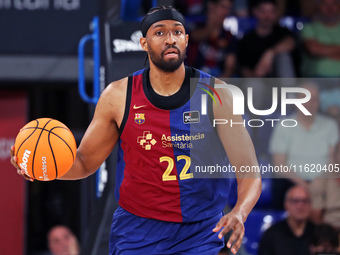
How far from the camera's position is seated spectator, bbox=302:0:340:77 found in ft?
23.7

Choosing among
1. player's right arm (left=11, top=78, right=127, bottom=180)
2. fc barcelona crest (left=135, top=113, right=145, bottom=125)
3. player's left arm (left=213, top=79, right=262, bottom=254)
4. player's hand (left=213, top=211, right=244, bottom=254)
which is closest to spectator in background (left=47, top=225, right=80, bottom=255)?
player's right arm (left=11, top=78, right=127, bottom=180)

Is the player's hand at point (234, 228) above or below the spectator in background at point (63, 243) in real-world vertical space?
above

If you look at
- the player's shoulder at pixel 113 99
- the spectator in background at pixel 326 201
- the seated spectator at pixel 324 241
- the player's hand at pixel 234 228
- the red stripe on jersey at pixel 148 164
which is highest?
the player's shoulder at pixel 113 99

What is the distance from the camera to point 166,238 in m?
3.51

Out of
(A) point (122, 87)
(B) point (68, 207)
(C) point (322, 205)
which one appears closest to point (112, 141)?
(A) point (122, 87)

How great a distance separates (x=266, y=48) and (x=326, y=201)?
2.09 meters

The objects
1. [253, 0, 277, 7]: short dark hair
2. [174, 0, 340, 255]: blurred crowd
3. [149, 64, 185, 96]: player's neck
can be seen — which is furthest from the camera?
[253, 0, 277, 7]: short dark hair

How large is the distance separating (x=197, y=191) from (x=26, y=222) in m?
4.67

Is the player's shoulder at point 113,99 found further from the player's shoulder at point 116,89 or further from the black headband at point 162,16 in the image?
the black headband at point 162,16

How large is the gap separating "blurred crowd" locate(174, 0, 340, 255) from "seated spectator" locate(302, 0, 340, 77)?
11 millimetres

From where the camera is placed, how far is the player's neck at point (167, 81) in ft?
12.0

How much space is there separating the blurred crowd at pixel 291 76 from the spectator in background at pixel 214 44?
0.04 feet

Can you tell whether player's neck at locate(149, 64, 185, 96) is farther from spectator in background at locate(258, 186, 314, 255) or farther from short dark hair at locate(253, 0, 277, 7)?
short dark hair at locate(253, 0, 277, 7)

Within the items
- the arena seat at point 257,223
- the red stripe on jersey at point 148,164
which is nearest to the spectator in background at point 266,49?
the arena seat at point 257,223
